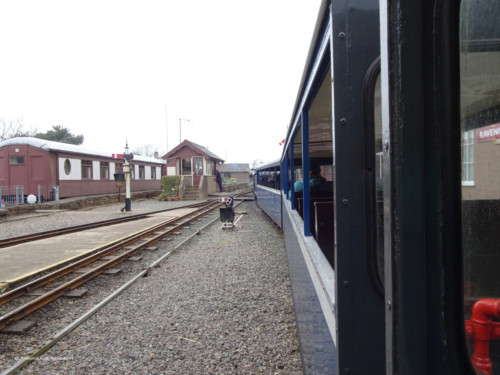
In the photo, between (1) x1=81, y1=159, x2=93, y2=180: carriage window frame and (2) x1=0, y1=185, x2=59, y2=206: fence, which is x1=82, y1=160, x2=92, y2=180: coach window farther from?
(2) x1=0, y1=185, x2=59, y2=206: fence

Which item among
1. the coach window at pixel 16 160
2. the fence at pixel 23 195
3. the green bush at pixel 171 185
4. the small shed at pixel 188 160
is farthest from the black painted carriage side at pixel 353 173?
the small shed at pixel 188 160

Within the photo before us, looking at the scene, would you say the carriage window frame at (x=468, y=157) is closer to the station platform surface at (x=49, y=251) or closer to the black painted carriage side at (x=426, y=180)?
the black painted carriage side at (x=426, y=180)

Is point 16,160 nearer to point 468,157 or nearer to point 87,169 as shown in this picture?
point 87,169

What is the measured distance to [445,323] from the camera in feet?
2.52

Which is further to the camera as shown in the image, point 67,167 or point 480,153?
point 67,167

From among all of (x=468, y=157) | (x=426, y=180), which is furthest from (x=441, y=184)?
(x=468, y=157)

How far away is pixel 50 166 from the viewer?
1936 centimetres

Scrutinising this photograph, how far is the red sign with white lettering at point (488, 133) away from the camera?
79 centimetres

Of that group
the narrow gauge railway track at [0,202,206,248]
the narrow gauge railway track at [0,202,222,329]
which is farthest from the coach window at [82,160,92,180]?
the narrow gauge railway track at [0,202,222,329]

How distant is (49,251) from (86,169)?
53.4ft

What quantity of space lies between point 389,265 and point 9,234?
12.4 metres

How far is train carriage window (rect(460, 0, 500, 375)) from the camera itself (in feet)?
2.60

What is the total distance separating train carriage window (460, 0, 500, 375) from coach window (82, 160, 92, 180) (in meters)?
24.2

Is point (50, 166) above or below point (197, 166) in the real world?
below
